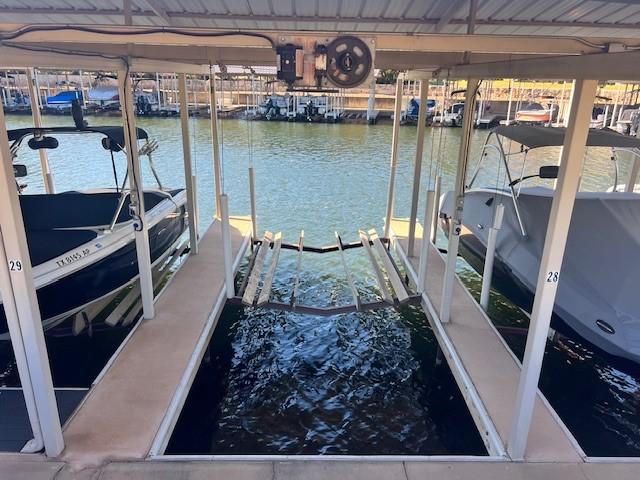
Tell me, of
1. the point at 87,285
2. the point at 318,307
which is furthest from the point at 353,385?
the point at 87,285

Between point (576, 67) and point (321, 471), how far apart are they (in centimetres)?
240

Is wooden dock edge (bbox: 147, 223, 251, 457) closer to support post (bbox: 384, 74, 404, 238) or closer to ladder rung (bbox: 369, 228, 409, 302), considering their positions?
ladder rung (bbox: 369, 228, 409, 302)

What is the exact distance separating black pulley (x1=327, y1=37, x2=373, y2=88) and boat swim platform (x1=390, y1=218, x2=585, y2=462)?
2.25 meters

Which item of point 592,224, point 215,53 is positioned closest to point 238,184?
point 215,53

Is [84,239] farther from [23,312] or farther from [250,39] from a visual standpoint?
[250,39]

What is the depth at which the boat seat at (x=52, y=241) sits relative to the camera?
401 cm

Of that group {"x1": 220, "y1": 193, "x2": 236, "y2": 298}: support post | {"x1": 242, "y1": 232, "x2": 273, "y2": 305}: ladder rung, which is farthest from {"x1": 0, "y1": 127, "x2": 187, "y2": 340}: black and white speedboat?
{"x1": 242, "y1": 232, "x2": 273, "y2": 305}: ladder rung

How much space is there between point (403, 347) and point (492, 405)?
1710 millimetres

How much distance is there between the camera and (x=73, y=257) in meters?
3.98

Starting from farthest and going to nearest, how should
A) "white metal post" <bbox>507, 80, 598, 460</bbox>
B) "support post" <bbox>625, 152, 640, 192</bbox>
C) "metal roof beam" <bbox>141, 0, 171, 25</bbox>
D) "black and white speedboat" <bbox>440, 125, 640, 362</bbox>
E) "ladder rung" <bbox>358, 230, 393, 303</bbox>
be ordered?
1. "support post" <bbox>625, 152, 640, 192</bbox>
2. "ladder rung" <bbox>358, 230, 393, 303</bbox>
3. "metal roof beam" <bbox>141, 0, 171, 25</bbox>
4. "black and white speedboat" <bbox>440, 125, 640, 362</bbox>
5. "white metal post" <bbox>507, 80, 598, 460</bbox>

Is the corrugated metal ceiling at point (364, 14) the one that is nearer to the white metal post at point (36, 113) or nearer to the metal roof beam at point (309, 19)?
the metal roof beam at point (309, 19)

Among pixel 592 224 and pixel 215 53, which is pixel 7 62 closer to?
pixel 215 53

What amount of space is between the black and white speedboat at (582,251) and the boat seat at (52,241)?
13.3ft

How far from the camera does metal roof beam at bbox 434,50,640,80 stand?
1.94 m
